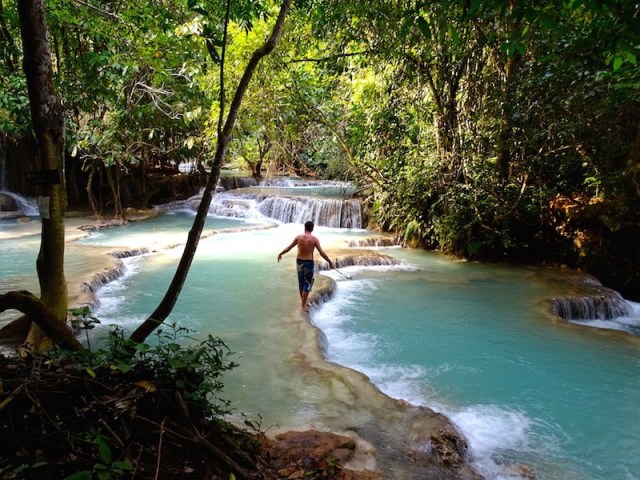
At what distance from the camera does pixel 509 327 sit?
26.1ft

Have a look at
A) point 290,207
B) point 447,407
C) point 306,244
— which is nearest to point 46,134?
point 306,244

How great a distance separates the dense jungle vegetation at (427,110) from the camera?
7445 millimetres

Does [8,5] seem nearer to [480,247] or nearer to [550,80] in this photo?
[550,80]

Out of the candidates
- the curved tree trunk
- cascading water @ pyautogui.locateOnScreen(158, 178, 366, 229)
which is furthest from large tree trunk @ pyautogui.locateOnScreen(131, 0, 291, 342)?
cascading water @ pyautogui.locateOnScreen(158, 178, 366, 229)

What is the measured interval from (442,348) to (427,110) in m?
7.20

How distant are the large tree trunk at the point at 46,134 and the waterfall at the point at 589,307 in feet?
26.8

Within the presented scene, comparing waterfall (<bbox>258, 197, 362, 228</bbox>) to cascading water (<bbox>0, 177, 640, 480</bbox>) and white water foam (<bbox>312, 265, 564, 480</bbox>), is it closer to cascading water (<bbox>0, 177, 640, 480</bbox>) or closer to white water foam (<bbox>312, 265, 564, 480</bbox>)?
cascading water (<bbox>0, 177, 640, 480</bbox>)

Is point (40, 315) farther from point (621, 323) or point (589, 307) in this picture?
point (621, 323)

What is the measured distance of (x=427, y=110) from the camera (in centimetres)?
1212

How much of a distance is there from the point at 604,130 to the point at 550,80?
5.09 ft

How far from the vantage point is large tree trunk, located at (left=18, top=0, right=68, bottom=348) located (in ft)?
10.4

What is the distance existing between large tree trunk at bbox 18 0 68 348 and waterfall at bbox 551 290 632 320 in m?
8.16

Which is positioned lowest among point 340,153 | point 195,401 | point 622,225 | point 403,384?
point 403,384

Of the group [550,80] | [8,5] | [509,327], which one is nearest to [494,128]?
[550,80]
